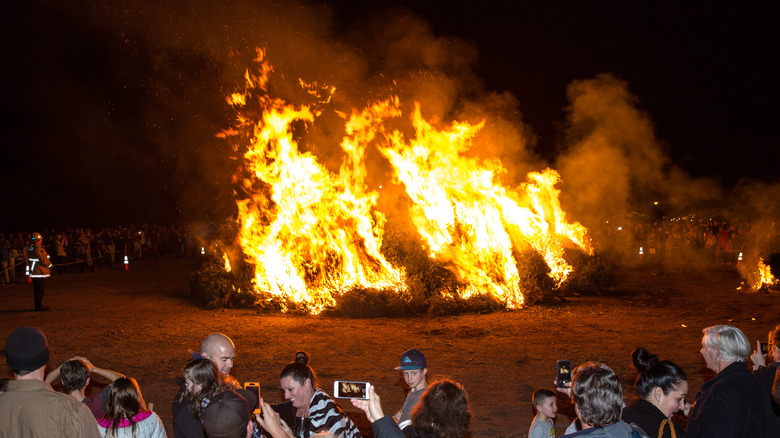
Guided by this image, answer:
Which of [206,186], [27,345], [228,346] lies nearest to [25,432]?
[27,345]

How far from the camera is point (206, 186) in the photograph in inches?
829

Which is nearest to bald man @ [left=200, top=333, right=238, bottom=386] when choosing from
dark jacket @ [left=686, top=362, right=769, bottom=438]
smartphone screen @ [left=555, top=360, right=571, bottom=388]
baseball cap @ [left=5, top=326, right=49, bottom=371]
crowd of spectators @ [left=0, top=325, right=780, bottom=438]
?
crowd of spectators @ [left=0, top=325, right=780, bottom=438]

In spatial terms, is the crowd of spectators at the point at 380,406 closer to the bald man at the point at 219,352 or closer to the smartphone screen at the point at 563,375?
the smartphone screen at the point at 563,375

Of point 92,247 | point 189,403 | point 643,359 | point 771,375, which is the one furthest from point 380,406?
point 92,247

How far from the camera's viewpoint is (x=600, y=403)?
272 centimetres

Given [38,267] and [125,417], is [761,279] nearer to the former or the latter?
[125,417]

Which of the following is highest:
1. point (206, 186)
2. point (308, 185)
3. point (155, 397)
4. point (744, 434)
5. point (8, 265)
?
point (206, 186)

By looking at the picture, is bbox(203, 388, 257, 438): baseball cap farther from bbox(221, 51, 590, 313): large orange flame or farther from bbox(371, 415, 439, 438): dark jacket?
bbox(221, 51, 590, 313): large orange flame

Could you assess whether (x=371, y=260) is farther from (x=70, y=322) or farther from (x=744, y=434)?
(x=744, y=434)

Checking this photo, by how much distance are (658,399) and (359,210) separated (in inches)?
438

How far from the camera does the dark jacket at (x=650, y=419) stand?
2.92 meters

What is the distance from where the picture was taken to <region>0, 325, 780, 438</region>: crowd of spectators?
2.74 metres

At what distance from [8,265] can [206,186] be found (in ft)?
23.5

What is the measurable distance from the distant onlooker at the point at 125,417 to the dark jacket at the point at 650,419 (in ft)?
9.03
